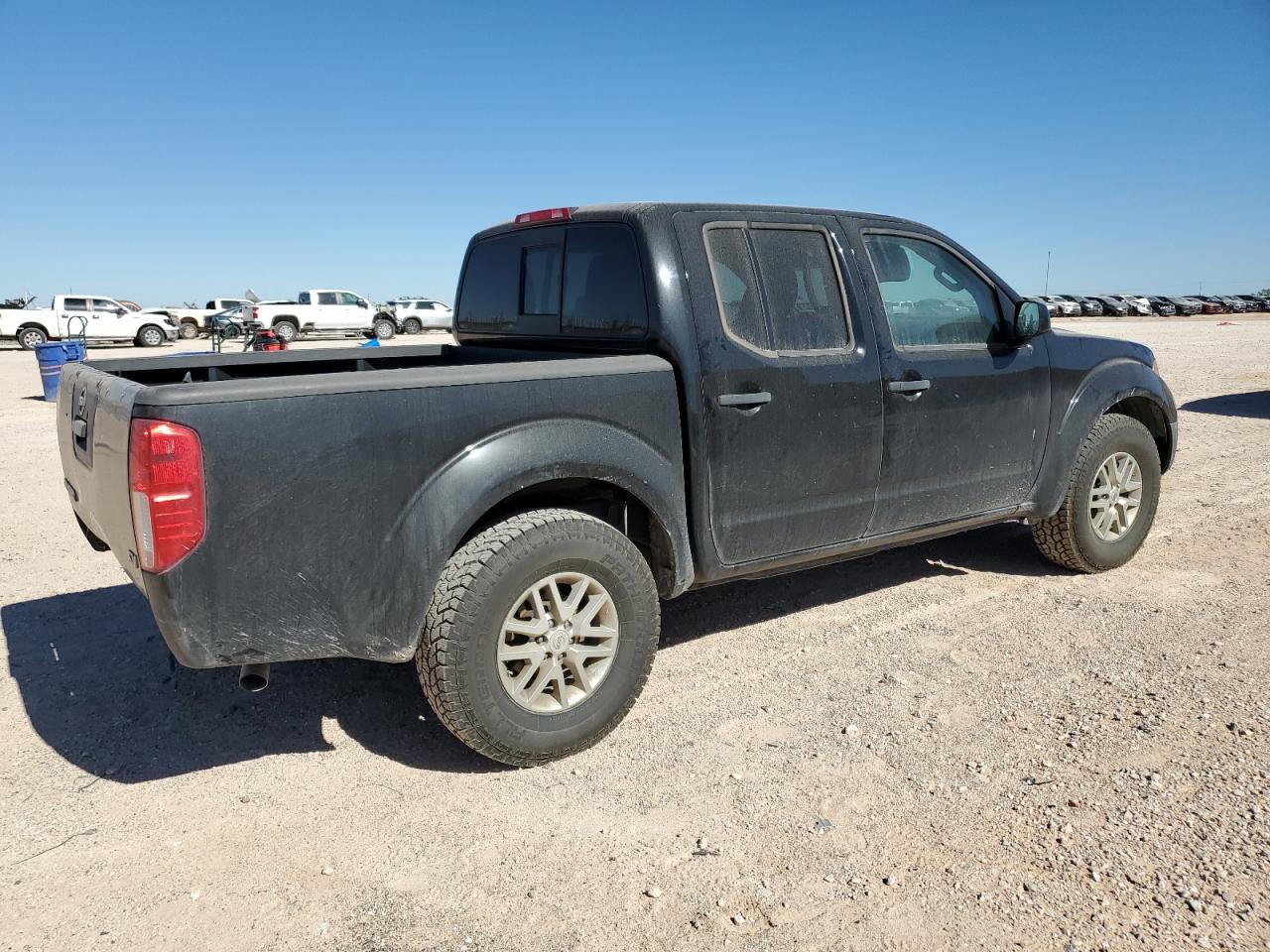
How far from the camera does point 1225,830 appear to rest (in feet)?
8.75

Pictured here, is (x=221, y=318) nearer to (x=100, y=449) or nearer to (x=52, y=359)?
(x=52, y=359)

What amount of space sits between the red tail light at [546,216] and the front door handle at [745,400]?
3.57 feet

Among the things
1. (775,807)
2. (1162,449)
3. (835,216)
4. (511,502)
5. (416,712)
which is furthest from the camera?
(1162,449)

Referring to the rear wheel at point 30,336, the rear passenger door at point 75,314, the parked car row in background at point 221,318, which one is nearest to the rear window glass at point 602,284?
the parked car row in background at point 221,318

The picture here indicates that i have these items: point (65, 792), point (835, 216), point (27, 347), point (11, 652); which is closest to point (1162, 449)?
point (835, 216)

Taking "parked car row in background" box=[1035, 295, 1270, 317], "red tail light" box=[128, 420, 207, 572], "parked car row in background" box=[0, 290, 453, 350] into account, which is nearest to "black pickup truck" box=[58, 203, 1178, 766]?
"red tail light" box=[128, 420, 207, 572]

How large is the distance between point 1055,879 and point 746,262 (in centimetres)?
241

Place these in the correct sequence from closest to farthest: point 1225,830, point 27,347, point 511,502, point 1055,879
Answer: point 1055,879, point 1225,830, point 511,502, point 27,347

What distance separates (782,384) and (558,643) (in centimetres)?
136

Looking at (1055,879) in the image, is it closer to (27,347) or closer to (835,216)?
(835,216)

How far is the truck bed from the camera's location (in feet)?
8.54

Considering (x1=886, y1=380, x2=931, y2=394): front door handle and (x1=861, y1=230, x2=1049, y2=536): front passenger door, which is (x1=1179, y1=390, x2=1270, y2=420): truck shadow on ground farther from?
(x1=886, y1=380, x2=931, y2=394): front door handle

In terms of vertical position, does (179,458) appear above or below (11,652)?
above

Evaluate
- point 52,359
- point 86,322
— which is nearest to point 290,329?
point 86,322
